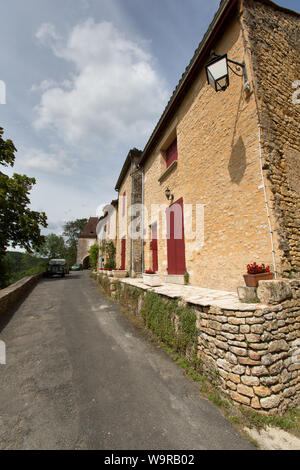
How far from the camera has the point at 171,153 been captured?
7.88m

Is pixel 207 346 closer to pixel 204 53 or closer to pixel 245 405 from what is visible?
pixel 245 405

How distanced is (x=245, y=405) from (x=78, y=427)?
207cm

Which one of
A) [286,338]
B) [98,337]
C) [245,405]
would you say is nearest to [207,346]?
[245,405]

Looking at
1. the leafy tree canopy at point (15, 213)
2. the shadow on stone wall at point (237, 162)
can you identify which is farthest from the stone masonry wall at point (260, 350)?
the leafy tree canopy at point (15, 213)

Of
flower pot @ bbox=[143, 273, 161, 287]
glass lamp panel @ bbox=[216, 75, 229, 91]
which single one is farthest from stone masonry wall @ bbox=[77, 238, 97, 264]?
glass lamp panel @ bbox=[216, 75, 229, 91]

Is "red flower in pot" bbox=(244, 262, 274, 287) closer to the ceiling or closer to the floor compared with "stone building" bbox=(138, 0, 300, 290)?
closer to the floor

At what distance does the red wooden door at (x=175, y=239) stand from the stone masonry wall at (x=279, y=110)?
2994mm

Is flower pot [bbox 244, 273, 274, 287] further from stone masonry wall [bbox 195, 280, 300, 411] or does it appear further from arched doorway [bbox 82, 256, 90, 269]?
arched doorway [bbox 82, 256, 90, 269]

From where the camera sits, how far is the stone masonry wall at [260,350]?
2.49 m

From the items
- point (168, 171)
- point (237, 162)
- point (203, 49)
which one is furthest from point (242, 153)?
point (168, 171)

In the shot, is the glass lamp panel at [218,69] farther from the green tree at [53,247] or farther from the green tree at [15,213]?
the green tree at [53,247]

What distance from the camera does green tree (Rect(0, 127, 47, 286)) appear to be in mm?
13887

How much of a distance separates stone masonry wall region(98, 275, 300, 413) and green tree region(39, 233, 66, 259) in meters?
51.1

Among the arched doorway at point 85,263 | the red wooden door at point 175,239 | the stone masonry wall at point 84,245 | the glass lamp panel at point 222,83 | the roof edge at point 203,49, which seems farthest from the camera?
the arched doorway at point 85,263
